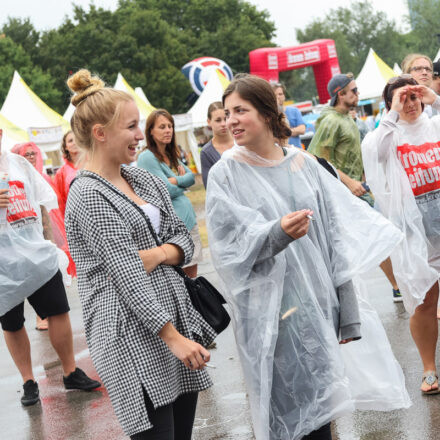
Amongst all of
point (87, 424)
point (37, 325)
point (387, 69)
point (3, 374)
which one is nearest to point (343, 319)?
point (87, 424)

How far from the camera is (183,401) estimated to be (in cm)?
281

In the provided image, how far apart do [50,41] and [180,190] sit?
187ft

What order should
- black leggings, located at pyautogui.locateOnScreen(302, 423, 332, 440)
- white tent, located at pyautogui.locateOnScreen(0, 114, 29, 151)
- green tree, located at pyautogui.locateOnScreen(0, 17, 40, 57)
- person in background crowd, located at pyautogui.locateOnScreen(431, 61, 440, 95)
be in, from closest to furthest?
1. black leggings, located at pyautogui.locateOnScreen(302, 423, 332, 440)
2. person in background crowd, located at pyautogui.locateOnScreen(431, 61, 440, 95)
3. white tent, located at pyautogui.locateOnScreen(0, 114, 29, 151)
4. green tree, located at pyautogui.locateOnScreen(0, 17, 40, 57)

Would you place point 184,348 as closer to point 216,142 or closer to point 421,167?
point 421,167

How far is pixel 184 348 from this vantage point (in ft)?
8.23

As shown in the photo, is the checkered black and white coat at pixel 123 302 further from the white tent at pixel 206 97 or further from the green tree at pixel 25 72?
the green tree at pixel 25 72

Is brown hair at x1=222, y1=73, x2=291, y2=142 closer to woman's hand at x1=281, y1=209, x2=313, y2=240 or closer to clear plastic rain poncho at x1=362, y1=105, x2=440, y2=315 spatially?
woman's hand at x1=281, y1=209, x2=313, y2=240

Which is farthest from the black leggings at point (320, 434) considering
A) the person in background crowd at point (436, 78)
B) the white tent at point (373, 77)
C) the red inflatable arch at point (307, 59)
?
the red inflatable arch at point (307, 59)

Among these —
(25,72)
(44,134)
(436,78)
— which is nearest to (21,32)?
(25,72)

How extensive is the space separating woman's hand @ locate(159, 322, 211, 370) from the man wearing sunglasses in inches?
152

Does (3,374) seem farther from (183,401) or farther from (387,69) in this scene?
(387,69)

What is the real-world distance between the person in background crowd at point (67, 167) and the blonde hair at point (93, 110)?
12.3 feet

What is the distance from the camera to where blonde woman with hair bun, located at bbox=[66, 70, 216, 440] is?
253cm

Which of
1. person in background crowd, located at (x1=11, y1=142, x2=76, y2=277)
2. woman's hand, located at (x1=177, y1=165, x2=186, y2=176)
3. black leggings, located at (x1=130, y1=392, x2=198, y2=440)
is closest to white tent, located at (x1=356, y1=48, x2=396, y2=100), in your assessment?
person in background crowd, located at (x1=11, y1=142, x2=76, y2=277)
